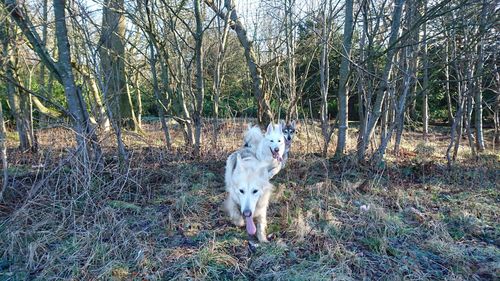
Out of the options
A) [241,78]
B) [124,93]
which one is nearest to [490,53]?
[241,78]

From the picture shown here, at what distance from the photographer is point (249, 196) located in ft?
11.3

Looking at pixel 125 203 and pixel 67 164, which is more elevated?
pixel 67 164

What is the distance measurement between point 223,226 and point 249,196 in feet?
1.75

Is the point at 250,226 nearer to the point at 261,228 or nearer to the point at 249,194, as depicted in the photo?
the point at 261,228

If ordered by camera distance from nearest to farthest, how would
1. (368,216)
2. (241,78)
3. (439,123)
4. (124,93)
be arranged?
(368,216) < (124,93) < (241,78) < (439,123)

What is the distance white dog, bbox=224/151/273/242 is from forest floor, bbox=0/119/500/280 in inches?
5.7

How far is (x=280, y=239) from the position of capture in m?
3.43

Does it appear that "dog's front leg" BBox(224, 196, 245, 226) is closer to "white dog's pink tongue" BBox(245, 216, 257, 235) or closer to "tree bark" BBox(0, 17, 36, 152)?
"white dog's pink tongue" BBox(245, 216, 257, 235)

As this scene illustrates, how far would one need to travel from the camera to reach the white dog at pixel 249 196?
3.42 m

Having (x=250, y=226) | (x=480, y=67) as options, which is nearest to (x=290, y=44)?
(x=480, y=67)

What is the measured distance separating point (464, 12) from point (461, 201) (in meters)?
3.15

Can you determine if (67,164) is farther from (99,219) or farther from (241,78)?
(241,78)

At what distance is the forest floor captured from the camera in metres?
2.96

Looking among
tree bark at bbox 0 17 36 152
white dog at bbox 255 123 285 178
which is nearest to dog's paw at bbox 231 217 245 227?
white dog at bbox 255 123 285 178
